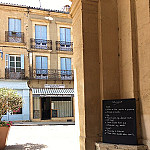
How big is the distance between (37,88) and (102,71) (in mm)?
→ 15389

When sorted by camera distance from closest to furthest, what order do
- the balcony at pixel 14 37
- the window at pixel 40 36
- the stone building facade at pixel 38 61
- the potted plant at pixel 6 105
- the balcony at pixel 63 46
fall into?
the potted plant at pixel 6 105
the stone building facade at pixel 38 61
the balcony at pixel 14 37
the window at pixel 40 36
the balcony at pixel 63 46

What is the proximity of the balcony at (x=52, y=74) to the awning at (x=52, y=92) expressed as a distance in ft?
3.14

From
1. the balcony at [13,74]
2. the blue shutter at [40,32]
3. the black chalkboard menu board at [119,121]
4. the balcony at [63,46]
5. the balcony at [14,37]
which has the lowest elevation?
the black chalkboard menu board at [119,121]

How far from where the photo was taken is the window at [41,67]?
19173 millimetres

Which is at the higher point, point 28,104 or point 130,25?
Result: point 130,25

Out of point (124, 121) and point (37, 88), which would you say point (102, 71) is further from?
point (37, 88)

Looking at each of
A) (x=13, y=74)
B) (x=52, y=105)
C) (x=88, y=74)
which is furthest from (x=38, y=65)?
(x=88, y=74)

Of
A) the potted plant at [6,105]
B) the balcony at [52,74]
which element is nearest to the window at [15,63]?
the balcony at [52,74]

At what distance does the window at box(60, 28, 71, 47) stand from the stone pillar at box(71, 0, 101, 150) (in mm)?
16196

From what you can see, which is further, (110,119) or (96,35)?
(96,35)

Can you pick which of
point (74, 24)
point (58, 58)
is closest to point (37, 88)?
point (58, 58)

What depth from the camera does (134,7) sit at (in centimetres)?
392

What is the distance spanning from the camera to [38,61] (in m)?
19.3

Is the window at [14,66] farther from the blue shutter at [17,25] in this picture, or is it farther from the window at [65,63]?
the window at [65,63]
